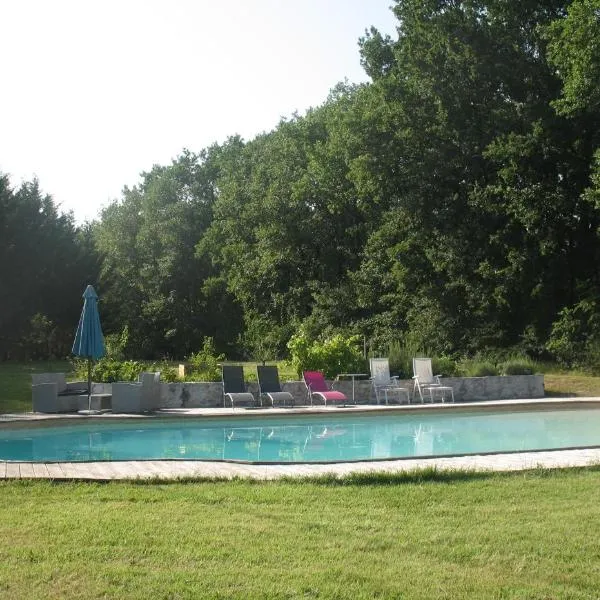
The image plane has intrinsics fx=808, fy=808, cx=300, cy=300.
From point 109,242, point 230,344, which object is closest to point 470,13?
point 230,344

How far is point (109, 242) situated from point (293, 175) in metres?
16.4

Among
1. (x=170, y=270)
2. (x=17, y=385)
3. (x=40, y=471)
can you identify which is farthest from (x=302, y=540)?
(x=170, y=270)

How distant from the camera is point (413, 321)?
1035 inches

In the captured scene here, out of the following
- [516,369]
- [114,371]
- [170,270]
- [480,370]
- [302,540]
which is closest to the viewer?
[302,540]

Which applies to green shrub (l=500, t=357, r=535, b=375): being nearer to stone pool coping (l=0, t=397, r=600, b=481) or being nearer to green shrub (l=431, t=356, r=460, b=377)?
green shrub (l=431, t=356, r=460, b=377)

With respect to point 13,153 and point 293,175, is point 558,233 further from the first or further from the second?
point 13,153

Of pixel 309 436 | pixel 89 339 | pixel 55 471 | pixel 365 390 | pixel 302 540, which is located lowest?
pixel 309 436

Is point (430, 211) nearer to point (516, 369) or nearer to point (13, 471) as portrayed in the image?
point (516, 369)

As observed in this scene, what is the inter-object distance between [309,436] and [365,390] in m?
4.20

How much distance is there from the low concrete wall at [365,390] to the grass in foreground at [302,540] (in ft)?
29.0

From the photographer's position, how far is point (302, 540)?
15.8ft

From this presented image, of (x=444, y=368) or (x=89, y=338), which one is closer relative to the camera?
(x=89, y=338)

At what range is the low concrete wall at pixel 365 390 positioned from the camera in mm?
15695

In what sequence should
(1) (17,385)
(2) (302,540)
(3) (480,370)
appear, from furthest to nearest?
(1) (17,385) → (3) (480,370) → (2) (302,540)
